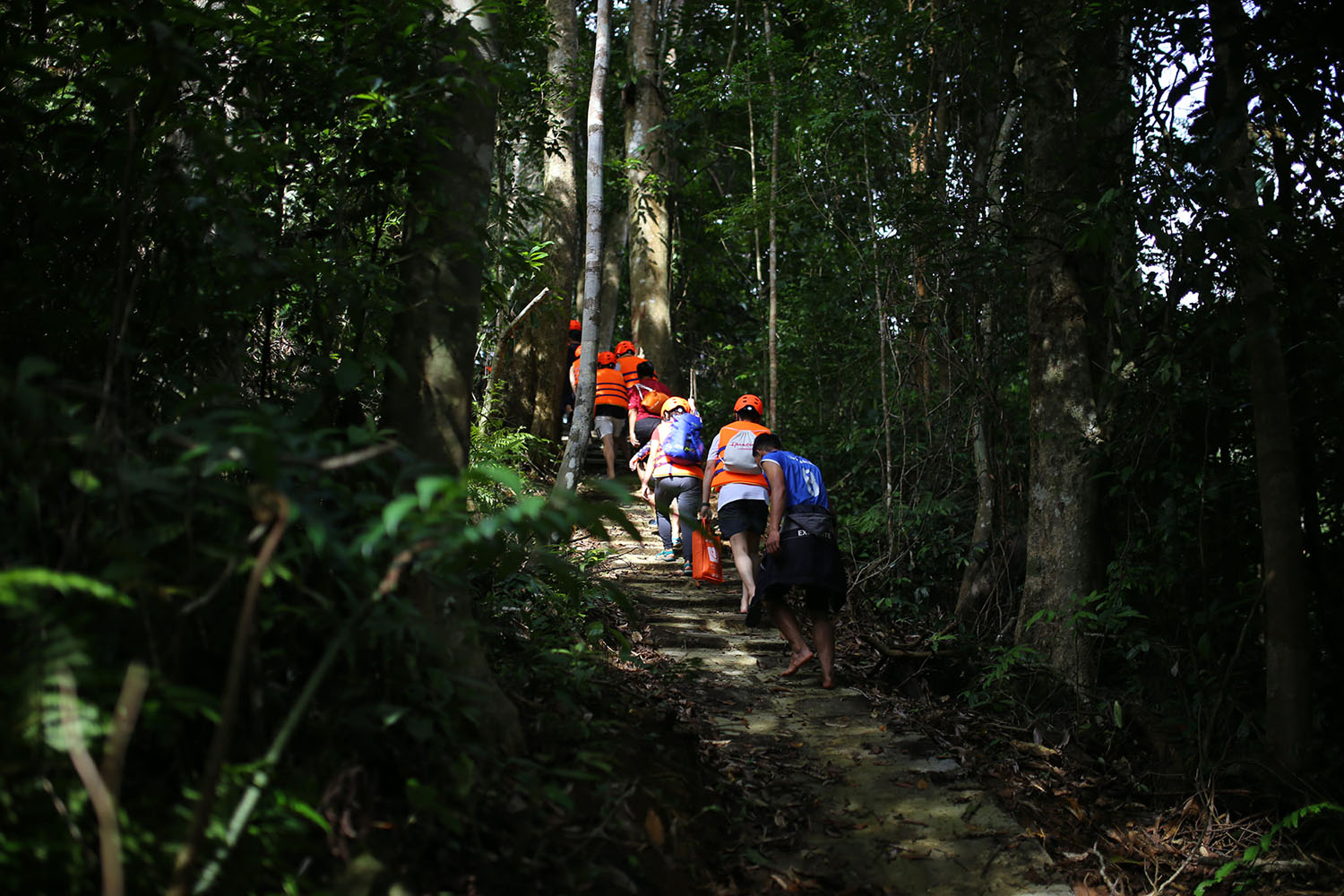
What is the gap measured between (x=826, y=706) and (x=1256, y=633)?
2.76m

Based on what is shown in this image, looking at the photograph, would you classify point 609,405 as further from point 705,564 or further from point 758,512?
point 758,512

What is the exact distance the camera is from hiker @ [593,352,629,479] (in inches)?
514

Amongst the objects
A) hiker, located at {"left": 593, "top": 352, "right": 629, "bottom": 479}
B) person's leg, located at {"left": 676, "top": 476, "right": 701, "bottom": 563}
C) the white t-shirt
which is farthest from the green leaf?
hiker, located at {"left": 593, "top": 352, "right": 629, "bottom": 479}

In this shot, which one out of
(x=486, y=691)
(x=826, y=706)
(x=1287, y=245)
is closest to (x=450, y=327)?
(x=486, y=691)

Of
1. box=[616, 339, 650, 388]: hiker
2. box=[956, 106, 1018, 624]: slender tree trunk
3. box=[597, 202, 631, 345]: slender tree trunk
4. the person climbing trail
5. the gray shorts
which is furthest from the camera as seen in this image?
box=[597, 202, 631, 345]: slender tree trunk

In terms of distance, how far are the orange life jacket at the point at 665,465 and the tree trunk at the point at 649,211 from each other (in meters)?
5.94

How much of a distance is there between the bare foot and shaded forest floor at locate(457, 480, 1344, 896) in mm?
116

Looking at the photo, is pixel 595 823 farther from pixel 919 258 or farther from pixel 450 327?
pixel 919 258

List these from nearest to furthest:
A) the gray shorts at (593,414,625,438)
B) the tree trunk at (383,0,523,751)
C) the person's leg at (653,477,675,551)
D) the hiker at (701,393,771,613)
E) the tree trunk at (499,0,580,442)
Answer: the tree trunk at (383,0,523,751)
the hiker at (701,393,771,613)
the person's leg at (653,477,675,551)
the gray shorts at (593,414,625,438)
the tree trunk at (499,0,580,442)

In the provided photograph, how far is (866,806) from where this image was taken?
501 centimetres

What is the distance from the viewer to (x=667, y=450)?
946 cm

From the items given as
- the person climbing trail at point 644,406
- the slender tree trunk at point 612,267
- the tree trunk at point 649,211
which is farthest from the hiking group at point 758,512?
the tree trunk at point 649,211

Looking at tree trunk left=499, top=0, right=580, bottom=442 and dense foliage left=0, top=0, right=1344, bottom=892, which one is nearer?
dense foliage left=0, top=0, right=1344, bottom=892

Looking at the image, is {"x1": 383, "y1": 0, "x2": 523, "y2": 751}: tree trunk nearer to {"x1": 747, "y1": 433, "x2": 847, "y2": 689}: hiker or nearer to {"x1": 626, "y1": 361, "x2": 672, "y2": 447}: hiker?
{"x1": 747, "y1": 433, "x2": 847, "y2": 689}: hiker
